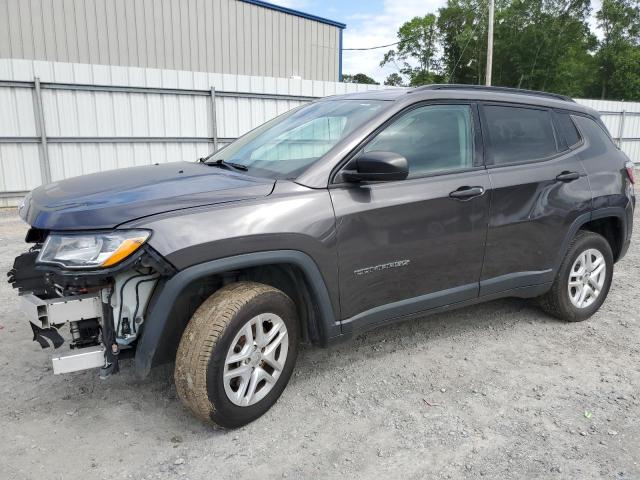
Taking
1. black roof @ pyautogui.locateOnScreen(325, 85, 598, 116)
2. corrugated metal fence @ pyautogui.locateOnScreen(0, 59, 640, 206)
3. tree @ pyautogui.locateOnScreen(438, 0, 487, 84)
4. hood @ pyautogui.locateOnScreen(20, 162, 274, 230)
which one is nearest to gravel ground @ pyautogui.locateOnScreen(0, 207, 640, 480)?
hood @ pyautogui.locateOnScreen(20, 162, 274, 230)

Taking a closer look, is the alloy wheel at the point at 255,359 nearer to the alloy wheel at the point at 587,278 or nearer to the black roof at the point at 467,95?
the black roof at the point at 467,95

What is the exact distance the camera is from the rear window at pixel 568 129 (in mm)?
4027

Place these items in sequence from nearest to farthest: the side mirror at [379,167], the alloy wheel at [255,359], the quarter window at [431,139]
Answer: the alloy wheel at [255,359]
the side mirror at [379,167]
the quarter window at [431,139]

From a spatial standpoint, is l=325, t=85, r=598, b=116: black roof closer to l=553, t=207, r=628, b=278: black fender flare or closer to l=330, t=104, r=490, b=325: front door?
l=330, t=104, r=490, b=325: front door

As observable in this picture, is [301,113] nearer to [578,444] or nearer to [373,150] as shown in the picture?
[373,150]

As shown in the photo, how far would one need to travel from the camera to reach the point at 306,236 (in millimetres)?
2697

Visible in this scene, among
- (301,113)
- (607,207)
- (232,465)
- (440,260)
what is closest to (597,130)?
(607,207)

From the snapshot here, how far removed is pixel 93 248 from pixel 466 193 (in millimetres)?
2171

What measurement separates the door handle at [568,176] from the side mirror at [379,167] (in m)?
1.61

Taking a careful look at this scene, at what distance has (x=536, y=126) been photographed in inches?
153

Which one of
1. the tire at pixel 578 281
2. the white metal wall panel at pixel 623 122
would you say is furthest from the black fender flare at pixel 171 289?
the white metal wall panel at pixel 623 122

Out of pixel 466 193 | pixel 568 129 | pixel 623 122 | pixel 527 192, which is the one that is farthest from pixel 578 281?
pixel 623 122

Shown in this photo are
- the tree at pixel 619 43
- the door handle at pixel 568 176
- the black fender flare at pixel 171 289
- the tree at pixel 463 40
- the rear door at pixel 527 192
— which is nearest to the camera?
the black fender flare at pixel 171 289

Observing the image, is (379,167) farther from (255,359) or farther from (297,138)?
(255,359)
